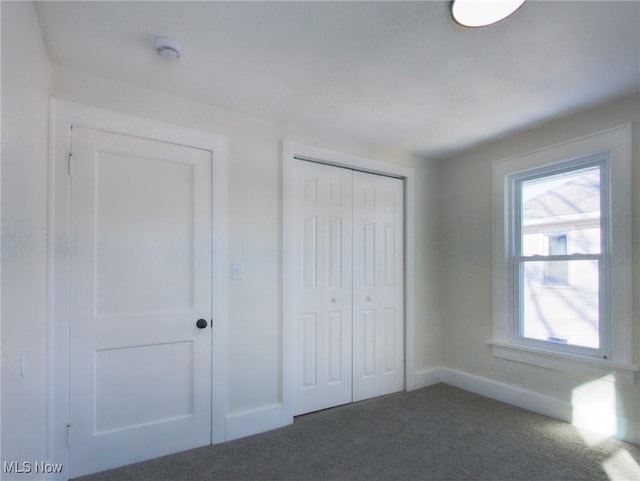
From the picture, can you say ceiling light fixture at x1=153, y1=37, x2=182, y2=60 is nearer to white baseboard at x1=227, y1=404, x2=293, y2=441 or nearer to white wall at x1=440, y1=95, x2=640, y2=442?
white baseboard at x1=227, y1=404, x2=293, y2=441

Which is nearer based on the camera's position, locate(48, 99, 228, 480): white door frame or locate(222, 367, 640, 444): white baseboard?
locate(48, 99, 228, 480): white door frame

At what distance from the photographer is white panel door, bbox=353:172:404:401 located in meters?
3.44

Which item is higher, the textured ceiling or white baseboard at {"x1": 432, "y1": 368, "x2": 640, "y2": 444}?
the textured ceiling

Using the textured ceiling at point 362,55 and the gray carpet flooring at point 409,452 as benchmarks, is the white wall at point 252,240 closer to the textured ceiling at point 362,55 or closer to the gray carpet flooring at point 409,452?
the textured ceiling at point 362,55

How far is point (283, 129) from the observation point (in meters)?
2.98

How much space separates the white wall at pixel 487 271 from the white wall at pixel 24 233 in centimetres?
342

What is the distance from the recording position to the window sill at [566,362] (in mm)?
2580

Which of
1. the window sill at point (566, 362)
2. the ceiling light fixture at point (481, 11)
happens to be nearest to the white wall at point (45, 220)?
the window sill at point (566, 362)

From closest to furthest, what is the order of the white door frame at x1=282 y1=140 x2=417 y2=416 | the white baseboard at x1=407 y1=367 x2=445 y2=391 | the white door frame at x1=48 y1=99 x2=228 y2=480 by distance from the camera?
the white door frame at x1=48 y1=99 x2=228 y2=480, the white door frame at x1=282 y1=140 x2=417 y2=416, the white baseboard at x1=407 y1=367 x2=445 y2=391

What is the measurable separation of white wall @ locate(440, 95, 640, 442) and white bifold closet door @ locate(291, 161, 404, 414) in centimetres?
59

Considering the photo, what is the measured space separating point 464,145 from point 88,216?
3194 mm

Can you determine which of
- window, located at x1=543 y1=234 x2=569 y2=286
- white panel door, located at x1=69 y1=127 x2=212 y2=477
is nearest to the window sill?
window, located at x1=543 y1=234 x2=569 y2=286

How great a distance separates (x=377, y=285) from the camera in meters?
3.57

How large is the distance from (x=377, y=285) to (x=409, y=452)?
148cm
